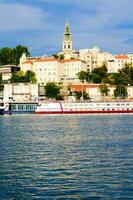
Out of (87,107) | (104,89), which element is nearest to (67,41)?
(104,89)

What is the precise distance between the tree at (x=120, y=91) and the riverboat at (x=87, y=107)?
19.3 meters

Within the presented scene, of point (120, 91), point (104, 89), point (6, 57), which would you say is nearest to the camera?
point (104, 89)

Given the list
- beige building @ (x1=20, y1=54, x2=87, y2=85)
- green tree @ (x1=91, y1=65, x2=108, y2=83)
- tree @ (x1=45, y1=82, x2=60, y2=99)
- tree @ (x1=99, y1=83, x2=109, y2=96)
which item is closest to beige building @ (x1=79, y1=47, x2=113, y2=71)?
beige building @ (x1=20, y1=54, x2=87, y2=85)

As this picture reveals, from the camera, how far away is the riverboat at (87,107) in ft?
269

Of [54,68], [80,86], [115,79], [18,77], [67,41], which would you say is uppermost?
[67,41]

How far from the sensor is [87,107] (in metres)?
82.0

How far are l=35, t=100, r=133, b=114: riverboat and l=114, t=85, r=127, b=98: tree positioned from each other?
19259 mm

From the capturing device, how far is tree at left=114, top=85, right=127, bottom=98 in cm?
10219

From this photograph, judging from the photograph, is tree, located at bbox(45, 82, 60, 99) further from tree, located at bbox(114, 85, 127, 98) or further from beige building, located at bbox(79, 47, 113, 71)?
beige building, located at bbox(79, 47, 113, 71)

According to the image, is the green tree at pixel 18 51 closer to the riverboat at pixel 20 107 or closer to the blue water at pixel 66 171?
the riverboat at pixel 20 107

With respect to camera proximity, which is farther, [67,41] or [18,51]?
[67,41]

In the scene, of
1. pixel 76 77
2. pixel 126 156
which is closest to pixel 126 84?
pixel 76 77

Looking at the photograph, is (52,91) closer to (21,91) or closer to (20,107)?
(21,91)

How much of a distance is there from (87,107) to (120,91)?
21.8 m
